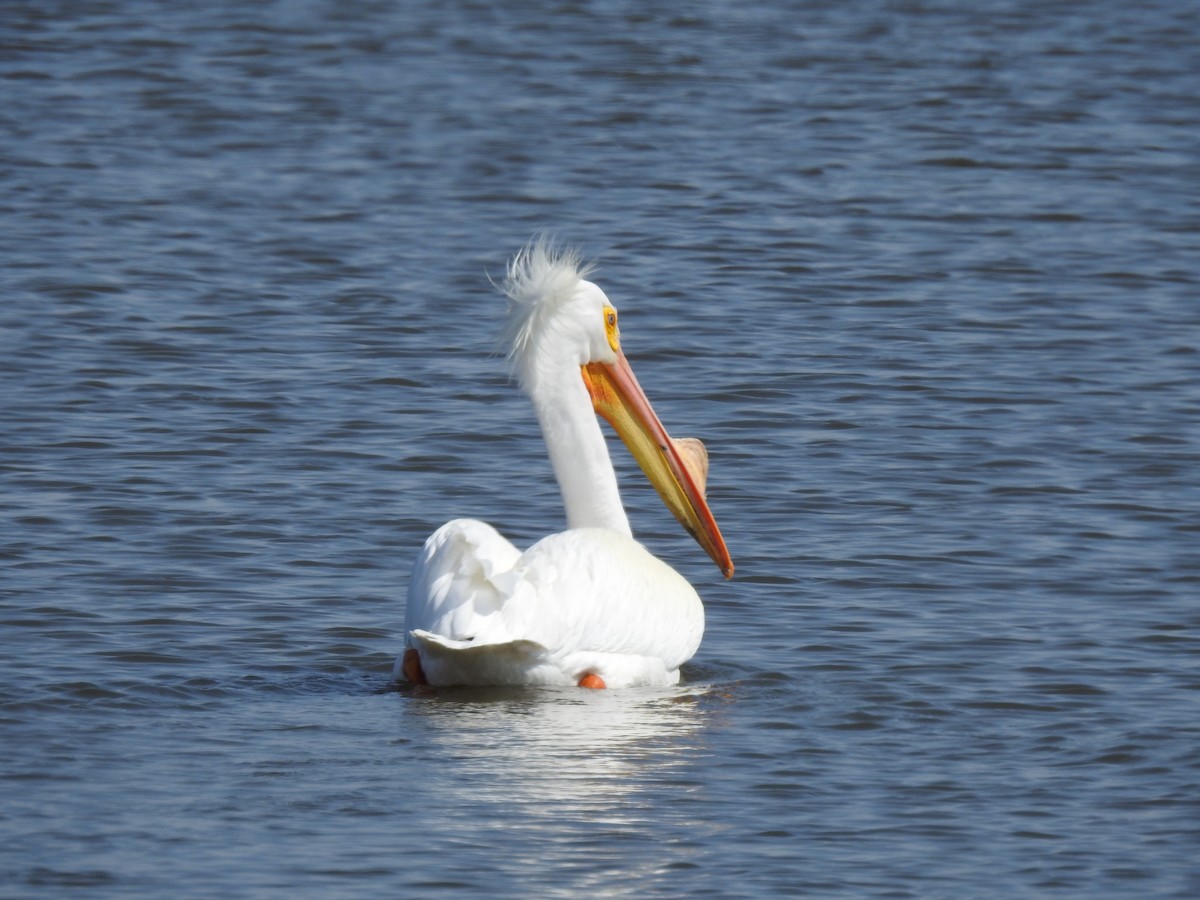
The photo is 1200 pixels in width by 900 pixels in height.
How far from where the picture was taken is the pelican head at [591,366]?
23.2 feet

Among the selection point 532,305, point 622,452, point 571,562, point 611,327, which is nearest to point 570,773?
point 571,562

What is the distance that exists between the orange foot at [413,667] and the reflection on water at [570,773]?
4 centimetres

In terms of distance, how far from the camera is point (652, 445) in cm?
764

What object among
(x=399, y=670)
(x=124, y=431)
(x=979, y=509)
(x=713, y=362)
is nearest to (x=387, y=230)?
(x=713, y=362)

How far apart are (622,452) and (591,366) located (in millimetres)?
2173

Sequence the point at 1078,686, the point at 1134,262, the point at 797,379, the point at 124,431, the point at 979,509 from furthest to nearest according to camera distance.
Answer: the point at 1134,262, the point at 797,379, the point at 124,431, the point at 979,509, the point at 1078,686

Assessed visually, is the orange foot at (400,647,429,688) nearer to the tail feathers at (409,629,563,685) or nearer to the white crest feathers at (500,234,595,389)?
the tail feathers at (409,629,563,685)

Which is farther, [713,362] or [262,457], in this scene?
[713,362]

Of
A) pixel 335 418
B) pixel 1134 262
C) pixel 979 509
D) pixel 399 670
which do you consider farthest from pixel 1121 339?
pixel 399 670

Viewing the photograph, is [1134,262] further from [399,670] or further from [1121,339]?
[399,670]

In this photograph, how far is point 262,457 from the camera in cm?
909

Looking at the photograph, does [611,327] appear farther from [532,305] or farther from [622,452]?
[622,452]

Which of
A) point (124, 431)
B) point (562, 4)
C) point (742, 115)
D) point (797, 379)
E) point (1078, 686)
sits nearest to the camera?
point (1078, 686)

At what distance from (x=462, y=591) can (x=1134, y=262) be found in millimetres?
6965
